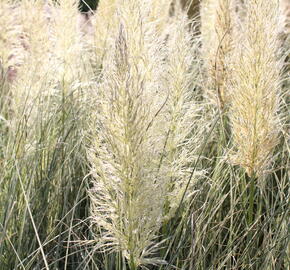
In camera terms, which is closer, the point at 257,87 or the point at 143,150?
the point at 143,150

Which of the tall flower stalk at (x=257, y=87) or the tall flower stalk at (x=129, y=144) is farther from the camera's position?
the tall flower stalk at (x=257, y=87)

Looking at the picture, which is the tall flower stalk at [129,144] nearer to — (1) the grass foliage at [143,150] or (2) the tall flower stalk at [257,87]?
(1) the grass foliage at [143,150]

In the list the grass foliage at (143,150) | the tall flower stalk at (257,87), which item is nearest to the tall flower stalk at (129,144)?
the grass foliage at (143,150)

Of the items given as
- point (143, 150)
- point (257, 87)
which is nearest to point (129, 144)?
point (143, 150)

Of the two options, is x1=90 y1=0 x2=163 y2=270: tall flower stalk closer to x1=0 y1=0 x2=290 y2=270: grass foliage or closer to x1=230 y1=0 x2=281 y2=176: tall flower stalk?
x1=0 y1=0 x2=290 y2=270: grass foliage

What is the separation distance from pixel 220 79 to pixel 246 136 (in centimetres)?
87

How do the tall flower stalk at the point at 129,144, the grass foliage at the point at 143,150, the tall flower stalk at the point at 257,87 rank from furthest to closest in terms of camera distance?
1. the tall flower stalk at the point at 257,87
2. the grass foliage at the point at 143,150
3. the tall flower stalk at the point at 129,144

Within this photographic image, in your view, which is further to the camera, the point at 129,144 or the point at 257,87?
the point at 257,87

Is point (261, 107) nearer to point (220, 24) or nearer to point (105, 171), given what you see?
point (105, 171)

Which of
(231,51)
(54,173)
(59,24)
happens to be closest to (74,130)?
(54,173)

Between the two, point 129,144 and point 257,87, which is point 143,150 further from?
point 257,87

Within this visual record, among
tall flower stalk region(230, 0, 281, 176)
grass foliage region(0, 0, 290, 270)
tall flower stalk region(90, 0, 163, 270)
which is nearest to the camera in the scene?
tall flower stalk region(90, 0, 163, 270)

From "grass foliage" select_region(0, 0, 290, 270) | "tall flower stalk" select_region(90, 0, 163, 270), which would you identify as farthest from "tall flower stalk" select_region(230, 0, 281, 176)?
"tall flower stalk" select_region(90, 0, 163, 270)

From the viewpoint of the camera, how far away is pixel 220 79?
293cm
